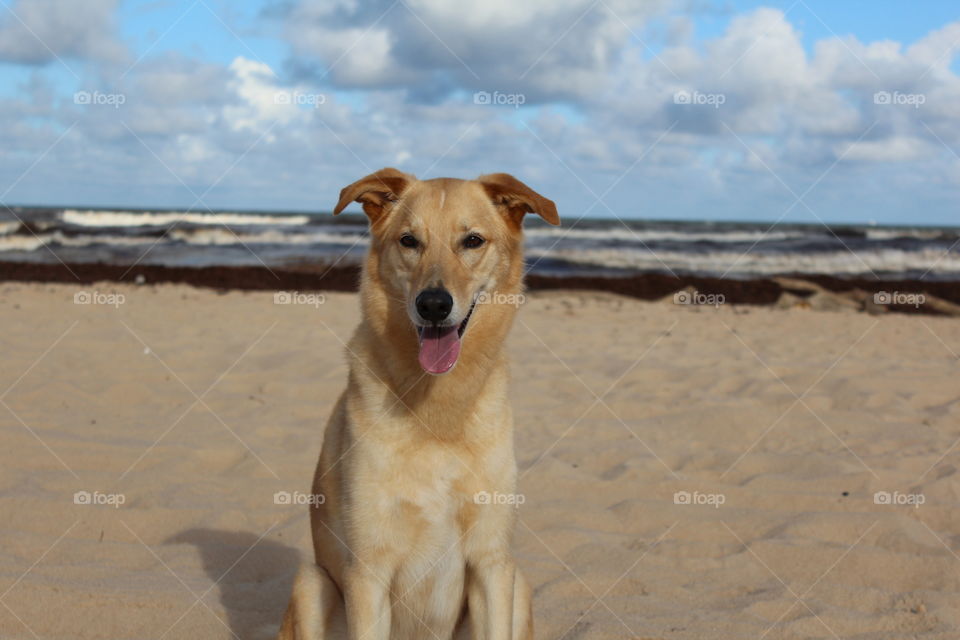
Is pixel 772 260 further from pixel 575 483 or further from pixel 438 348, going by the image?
pixel 438 348

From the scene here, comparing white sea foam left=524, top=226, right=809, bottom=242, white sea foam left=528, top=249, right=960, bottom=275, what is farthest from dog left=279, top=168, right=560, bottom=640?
white sea foam left=524, top=226, right=809, bottom=242

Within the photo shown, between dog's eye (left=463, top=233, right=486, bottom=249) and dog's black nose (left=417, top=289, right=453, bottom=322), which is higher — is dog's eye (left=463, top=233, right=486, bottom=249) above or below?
above

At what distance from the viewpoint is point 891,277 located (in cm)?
2138

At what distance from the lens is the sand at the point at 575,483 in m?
3.65

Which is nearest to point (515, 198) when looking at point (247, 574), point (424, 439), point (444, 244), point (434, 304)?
point (444, 244)

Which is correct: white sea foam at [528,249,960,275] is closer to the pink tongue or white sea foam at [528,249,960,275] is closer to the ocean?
the ocean

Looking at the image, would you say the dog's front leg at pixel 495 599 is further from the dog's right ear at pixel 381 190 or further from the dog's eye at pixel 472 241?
the dog's right ear at pixel 381 190

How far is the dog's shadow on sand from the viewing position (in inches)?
142

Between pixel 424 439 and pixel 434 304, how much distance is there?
475mm

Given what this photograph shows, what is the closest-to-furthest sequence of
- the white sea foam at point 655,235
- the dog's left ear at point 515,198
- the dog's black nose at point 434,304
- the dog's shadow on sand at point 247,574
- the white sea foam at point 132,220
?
the dog's black nose at point 434,304 < the dog's left ear at point 515,198 < the dog's shadow on sand at point 247,574 < the white sea foam at point 655,235 < the white sea foam at point 132,220

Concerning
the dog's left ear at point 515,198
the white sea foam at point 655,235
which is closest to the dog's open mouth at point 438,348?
the dog's left ear at point 515,198

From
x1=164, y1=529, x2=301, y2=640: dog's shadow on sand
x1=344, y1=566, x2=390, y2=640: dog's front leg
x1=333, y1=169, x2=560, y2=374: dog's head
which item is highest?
x1=333, y1=169, x2=560, y2=374: dog's head

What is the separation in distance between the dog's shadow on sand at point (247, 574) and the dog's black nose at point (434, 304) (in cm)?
159

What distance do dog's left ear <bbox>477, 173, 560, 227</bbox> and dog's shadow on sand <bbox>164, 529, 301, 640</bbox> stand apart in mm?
2025
